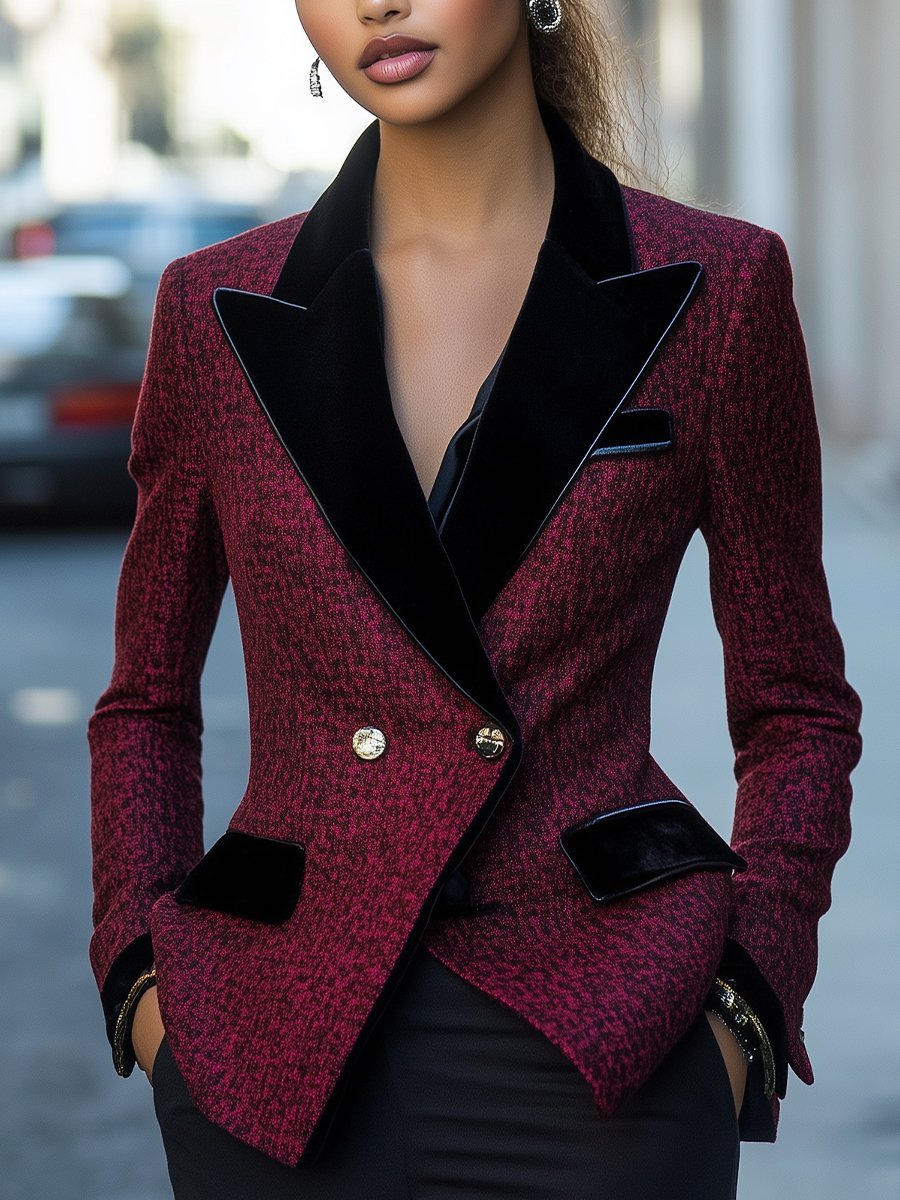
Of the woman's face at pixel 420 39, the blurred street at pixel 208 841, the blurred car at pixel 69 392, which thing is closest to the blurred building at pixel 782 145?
the woman's face at pixel 420 39

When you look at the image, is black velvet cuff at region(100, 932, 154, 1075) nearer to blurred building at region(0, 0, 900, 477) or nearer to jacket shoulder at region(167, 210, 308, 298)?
jacket shoulder at region(167, 210, 308, 298)

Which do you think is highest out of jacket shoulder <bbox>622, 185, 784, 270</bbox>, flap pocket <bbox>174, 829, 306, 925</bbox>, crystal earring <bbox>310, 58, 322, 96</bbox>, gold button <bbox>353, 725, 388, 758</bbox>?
crystal earring <bbox>310, 58, 322, 96</bbox>

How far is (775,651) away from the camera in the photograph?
1.85 metres

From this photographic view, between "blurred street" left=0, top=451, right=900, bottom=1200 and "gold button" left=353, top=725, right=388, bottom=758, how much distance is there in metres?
2.39

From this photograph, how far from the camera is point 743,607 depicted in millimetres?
1836

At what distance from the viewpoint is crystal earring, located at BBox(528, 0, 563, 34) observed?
1828 millimetres

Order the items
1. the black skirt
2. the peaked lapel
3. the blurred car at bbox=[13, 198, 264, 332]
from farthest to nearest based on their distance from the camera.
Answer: the blurred car at bbox=[13, 198, 264, 332], the peaked lapel, the black skirt

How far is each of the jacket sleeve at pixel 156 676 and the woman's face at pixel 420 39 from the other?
0.27 meters

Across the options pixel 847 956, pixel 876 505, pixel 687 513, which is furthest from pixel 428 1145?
pixel 876 505

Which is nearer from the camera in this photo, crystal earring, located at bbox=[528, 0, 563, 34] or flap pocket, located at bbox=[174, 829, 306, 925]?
flap pocket, located at bbox=[174, 829, 306, 925]

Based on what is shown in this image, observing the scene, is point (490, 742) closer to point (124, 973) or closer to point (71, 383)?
point (124, 973)

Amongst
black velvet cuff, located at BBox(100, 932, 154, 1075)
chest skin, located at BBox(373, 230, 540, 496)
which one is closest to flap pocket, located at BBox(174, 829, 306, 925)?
black velvet cuff, located at BBox(100, 932, 154, 1075)

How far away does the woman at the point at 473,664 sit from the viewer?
1.56m

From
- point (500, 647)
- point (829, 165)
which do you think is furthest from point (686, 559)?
point (500, 647)
